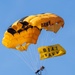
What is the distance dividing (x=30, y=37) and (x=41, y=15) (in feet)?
8.26

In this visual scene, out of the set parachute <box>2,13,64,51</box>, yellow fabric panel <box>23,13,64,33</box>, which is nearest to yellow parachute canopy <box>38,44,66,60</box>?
parachute <box>2,13,64,51</box>

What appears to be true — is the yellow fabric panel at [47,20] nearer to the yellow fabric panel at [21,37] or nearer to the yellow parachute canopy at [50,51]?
the yellow fabric panel at [21,37]

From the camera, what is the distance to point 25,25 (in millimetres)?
82062

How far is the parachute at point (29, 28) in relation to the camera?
8162 cm

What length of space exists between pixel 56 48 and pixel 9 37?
4.69 meters

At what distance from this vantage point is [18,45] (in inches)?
3265

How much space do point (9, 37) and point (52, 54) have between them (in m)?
4.48

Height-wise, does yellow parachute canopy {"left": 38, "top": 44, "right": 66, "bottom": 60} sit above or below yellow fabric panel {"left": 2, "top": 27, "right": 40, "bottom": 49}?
below

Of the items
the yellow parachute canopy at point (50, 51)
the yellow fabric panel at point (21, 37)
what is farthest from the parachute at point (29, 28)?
the yellow parachute canopy at point (50, 51)

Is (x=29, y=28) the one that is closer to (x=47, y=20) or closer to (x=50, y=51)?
(x=47, y=20)

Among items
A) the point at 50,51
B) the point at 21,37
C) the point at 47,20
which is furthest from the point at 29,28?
the point at 50,51

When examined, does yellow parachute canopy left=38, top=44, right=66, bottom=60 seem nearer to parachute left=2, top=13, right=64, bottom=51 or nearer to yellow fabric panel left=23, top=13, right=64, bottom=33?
parachute left=2, top=13, right=64, bottom=51

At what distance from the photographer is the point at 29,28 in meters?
82.1

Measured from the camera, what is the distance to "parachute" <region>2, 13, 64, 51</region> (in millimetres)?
81625
